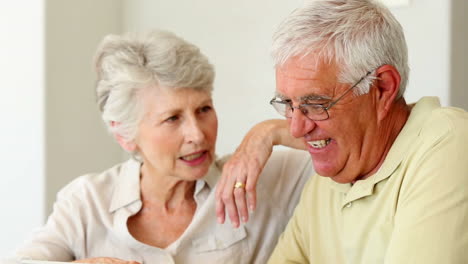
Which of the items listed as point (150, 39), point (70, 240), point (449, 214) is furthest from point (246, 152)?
point (449, 214)

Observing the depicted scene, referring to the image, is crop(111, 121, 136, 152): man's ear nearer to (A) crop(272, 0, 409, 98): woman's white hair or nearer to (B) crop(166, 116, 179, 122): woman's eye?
(B) crop(166, 116, 179, 122): woman's eye

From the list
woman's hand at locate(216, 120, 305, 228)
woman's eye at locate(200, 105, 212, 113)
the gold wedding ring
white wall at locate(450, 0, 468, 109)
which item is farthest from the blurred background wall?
the gold wedding ring

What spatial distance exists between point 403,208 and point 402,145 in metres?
0.19

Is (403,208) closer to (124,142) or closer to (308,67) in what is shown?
(308,67)

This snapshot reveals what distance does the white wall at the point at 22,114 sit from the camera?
10.7ft

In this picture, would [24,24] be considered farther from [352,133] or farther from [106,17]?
[352,133]

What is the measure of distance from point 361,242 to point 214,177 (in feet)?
2.61

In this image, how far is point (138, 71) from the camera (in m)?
2.27

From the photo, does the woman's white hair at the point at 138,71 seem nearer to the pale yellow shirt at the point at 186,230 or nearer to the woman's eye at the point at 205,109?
the woman's eye at the point at 205,109

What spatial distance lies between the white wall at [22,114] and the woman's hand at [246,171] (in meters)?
1.49

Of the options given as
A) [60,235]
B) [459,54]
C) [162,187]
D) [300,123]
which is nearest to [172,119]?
[162,187]

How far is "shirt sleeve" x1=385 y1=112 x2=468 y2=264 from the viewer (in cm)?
135

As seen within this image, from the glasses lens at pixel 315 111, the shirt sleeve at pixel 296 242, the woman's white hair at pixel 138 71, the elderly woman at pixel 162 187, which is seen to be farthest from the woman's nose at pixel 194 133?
the glasses lens at pixel 315 111

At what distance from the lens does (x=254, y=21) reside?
3.21 meters
